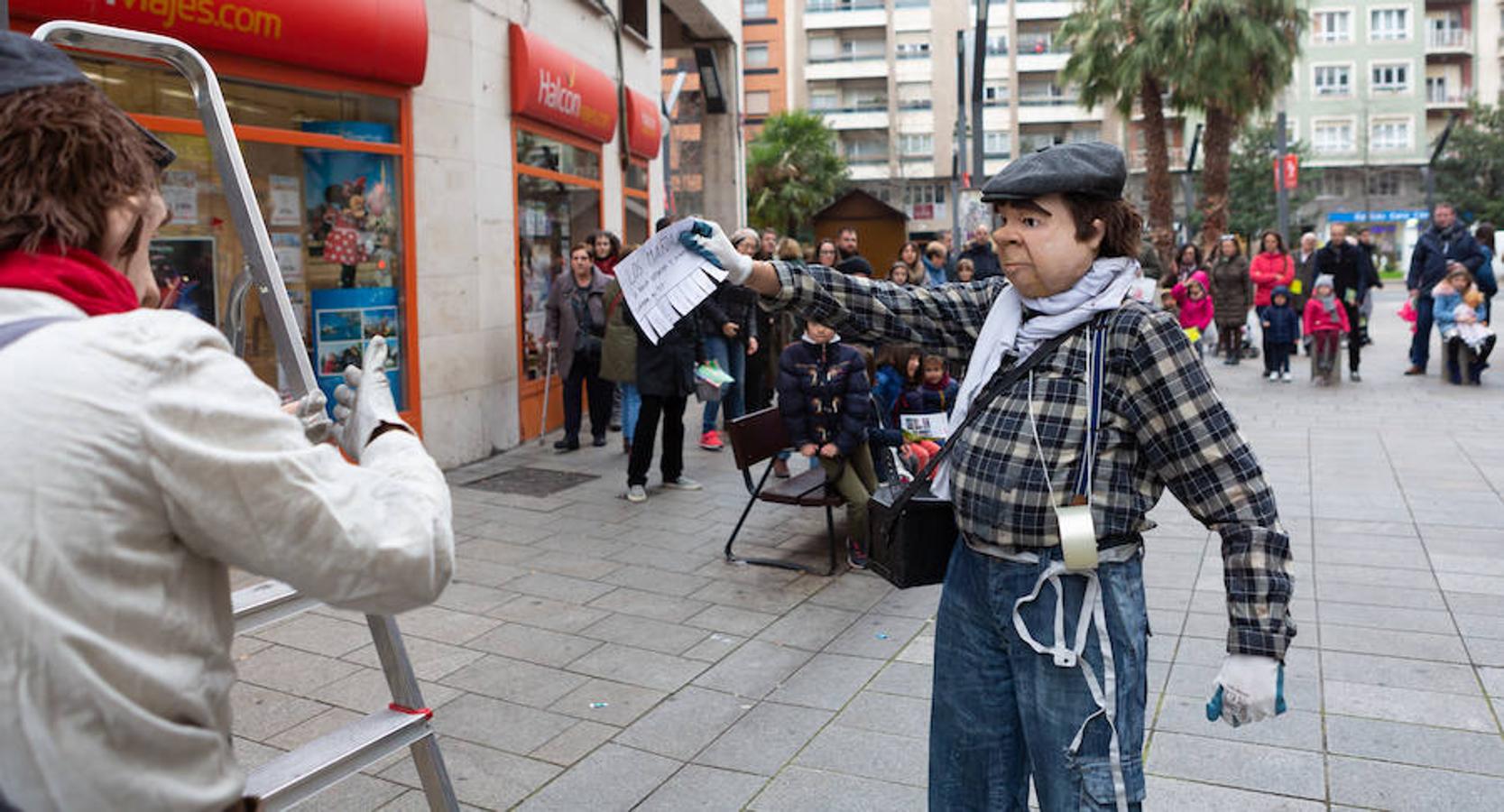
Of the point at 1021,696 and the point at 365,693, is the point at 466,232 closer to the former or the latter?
the point at 365,693

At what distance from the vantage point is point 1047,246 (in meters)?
2.46


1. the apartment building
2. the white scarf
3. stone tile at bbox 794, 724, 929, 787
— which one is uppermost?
the apartment building

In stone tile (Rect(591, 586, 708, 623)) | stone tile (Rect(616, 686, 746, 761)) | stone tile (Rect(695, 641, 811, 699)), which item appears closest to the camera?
stone tile (Rect(616, 686, 746, 761))

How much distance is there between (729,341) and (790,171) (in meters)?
44.2

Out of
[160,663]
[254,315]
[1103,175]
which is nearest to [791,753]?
[1103,175]

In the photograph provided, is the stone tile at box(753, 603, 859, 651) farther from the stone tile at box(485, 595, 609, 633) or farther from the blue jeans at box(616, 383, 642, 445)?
the blue jeans at box(616, 383, 642, 445)

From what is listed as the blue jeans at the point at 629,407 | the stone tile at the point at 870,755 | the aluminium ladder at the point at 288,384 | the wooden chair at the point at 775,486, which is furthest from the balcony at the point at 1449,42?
the aluminium ladder at the point at 288,384

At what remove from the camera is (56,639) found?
1.23 metres

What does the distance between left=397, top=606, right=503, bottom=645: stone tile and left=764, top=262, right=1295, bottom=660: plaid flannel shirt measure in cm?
348

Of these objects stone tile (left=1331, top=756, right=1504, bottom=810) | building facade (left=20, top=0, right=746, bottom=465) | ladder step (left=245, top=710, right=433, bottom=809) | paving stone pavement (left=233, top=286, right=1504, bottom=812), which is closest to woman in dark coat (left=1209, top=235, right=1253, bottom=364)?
paving stone pavement (left=233, top=286, right=1504, bottom=812)

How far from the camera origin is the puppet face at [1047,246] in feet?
8.07

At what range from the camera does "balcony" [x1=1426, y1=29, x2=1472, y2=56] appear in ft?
216

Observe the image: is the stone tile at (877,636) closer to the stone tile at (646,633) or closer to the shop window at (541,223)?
the stone tile at (646,633)

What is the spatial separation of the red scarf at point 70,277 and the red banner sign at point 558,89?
9.51 m
